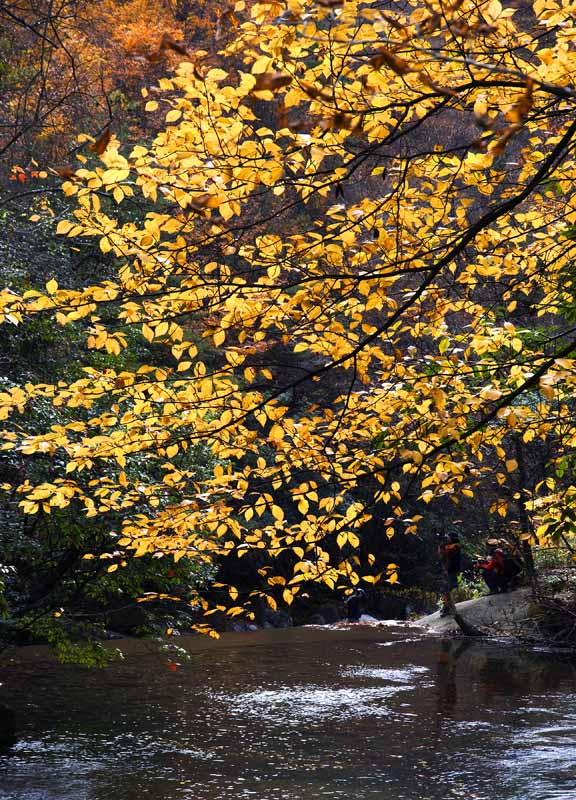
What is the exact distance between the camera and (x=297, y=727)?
1015cm

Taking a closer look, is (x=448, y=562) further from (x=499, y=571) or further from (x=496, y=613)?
(x=496, y=613)

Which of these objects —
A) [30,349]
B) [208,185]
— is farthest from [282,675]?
[208,185]

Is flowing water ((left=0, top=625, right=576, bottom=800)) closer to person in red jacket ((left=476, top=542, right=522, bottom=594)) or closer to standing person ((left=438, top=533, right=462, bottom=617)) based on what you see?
person in red jacket ((left=476, top=542, right=522, bottom=594))

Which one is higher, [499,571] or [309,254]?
[309,254]

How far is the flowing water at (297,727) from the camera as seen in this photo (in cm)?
796

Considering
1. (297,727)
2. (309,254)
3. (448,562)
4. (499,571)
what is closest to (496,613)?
(499,571)

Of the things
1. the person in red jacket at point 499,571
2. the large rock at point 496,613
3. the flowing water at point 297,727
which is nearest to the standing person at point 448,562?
the large rock at point 496,613

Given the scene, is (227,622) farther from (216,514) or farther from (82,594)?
(216,514)

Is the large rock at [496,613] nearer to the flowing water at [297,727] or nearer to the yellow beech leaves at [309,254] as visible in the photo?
the flowing water at [297,727]

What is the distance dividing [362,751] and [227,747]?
145 cm

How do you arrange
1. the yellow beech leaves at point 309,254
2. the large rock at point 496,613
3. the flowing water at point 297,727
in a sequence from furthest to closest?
the large rock at point 496,613
the flowing water at point 297,727
the yellow beech leaves at point 309,254

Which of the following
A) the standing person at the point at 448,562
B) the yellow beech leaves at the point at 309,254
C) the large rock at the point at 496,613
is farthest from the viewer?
the standing person at the point at 448,562

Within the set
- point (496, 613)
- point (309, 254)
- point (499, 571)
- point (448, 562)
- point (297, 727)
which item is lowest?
point (297, 727)

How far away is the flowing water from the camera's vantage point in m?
7.96
